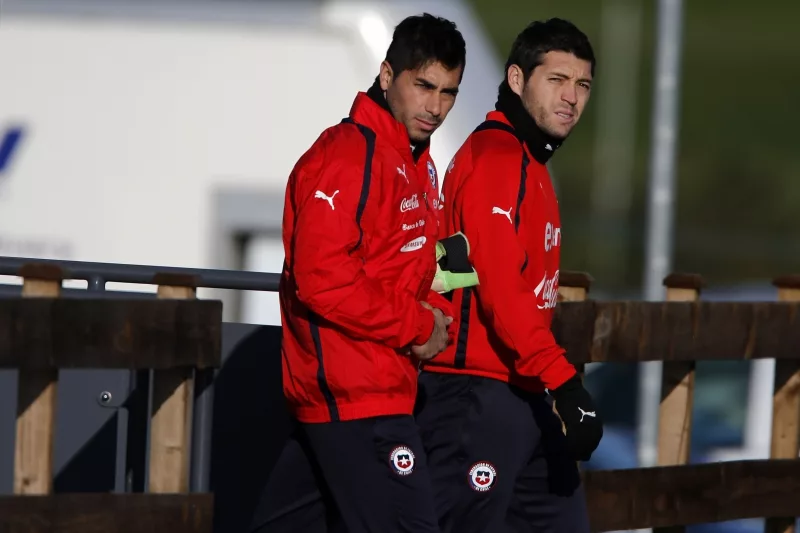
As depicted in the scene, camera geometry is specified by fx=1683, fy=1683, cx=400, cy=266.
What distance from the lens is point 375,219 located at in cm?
445

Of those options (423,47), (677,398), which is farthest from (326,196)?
(677,398)

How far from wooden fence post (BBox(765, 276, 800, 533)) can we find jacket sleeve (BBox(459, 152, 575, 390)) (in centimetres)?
192

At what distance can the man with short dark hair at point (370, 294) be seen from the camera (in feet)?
14.4

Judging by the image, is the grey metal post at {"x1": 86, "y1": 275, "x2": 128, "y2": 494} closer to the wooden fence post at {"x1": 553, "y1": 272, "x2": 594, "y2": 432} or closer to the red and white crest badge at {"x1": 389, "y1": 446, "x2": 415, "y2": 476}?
the red and white crest badge at {"x1": 389, "y1": 446, "x2": 415, "y2": 476}

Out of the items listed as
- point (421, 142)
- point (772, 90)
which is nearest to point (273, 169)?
point (421, 142)

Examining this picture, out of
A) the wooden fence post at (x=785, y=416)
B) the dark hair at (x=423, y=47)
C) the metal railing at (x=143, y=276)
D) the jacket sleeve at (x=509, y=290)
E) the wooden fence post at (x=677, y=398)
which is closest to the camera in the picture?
the dark hair at (x=423, y=47)

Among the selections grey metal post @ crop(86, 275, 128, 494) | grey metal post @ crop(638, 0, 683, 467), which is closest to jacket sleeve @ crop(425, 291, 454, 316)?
grey metal post @ crop(86, 275, 128, 494)

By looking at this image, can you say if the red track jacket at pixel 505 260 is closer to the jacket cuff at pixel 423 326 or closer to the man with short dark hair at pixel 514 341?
the man with short dark hair at pixel 514 341

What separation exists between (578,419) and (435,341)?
48cm

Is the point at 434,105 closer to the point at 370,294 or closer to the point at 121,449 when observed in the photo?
the point at 370,294

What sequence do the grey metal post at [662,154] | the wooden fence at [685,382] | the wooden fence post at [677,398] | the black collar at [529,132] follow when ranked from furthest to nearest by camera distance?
1. the grey metal post at [662,154]
2. the wooden fence post at [677,398]
3. the wooden fence at [685,382]
4. the black collar at [529,132]

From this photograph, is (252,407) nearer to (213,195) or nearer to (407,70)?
(407,70)

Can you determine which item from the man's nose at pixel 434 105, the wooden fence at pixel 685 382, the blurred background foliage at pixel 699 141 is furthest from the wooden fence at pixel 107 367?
the blurred background foliage at pixel 699 141

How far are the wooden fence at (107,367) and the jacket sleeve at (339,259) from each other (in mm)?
524
